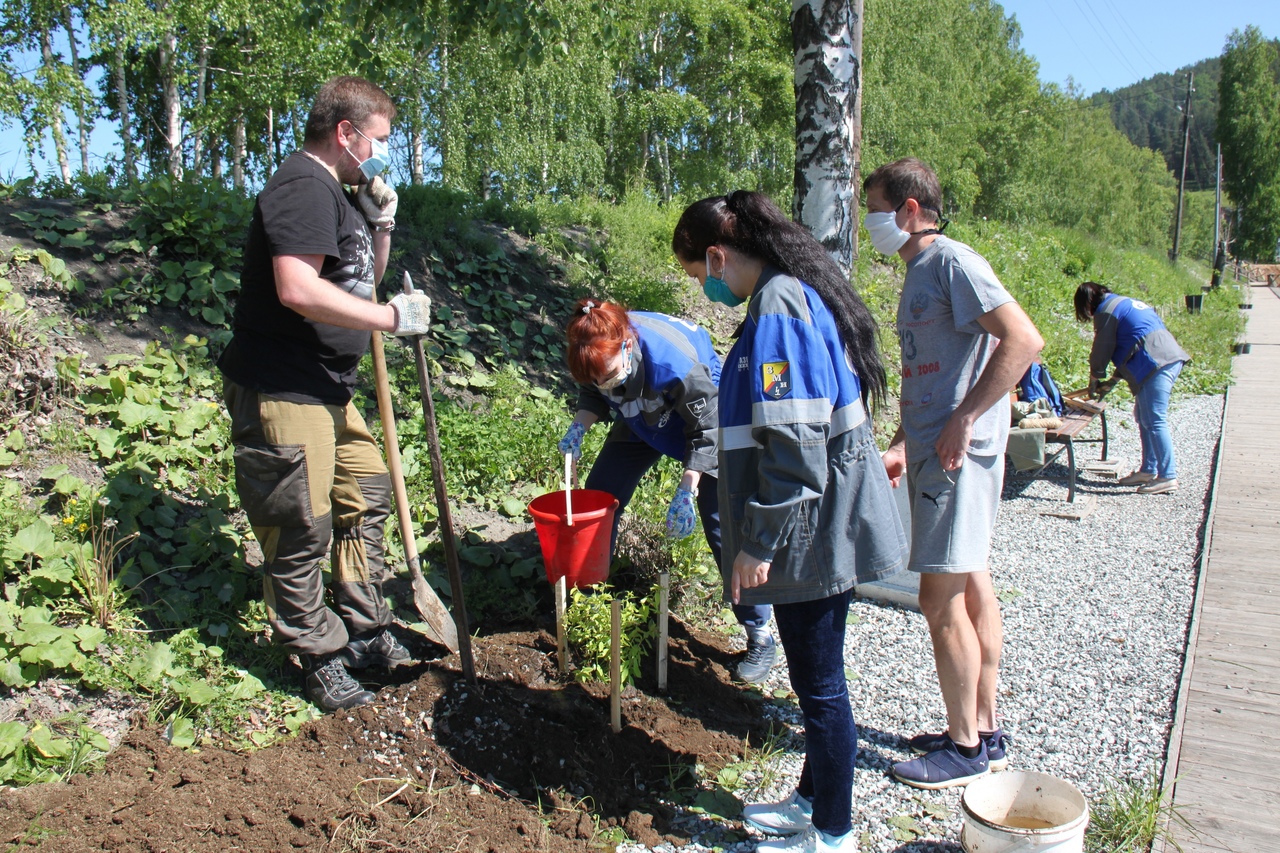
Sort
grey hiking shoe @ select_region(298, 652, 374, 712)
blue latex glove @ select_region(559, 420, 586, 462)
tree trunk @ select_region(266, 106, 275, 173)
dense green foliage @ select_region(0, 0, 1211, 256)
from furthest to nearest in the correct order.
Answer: tree trunk @ select_region(266, 106, 275, 173) → dense green foliage @ select_region(0, 0, 1211, 256) → blue latex glove @ select_region(559, 420, 586, 462) → grey hiking shoe @ select_region(298, 652, 374, 712)

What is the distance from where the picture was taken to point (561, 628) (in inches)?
118

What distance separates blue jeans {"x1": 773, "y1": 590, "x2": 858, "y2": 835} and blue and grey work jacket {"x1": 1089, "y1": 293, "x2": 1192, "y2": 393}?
17.8ft

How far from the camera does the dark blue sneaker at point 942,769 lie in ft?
8.59

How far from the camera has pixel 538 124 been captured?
742 inches

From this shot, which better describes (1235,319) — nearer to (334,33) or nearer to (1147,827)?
(1147,827)

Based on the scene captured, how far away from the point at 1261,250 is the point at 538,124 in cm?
5514

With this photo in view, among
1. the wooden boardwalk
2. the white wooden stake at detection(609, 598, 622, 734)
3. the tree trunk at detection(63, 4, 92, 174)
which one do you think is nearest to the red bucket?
the white wooden stake at detection(609, 598, 622, 734)

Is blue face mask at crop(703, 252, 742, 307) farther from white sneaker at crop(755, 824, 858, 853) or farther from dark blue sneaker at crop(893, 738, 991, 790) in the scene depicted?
dark blue sneaker at crop(893, 738, 991, 790)

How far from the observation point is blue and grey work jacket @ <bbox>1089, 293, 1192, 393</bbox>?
6340 mm

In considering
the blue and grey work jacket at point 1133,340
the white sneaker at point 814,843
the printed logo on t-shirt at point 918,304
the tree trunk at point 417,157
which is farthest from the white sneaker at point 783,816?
the tree trunk at point 417,157

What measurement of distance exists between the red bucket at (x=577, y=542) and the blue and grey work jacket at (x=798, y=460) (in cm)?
70

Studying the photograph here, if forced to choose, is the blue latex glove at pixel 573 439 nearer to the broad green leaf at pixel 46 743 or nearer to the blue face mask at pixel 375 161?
the blue face mask at pixel 375 161

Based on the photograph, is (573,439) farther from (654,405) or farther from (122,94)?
(122,94)

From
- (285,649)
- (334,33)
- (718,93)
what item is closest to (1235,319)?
(718,93)
